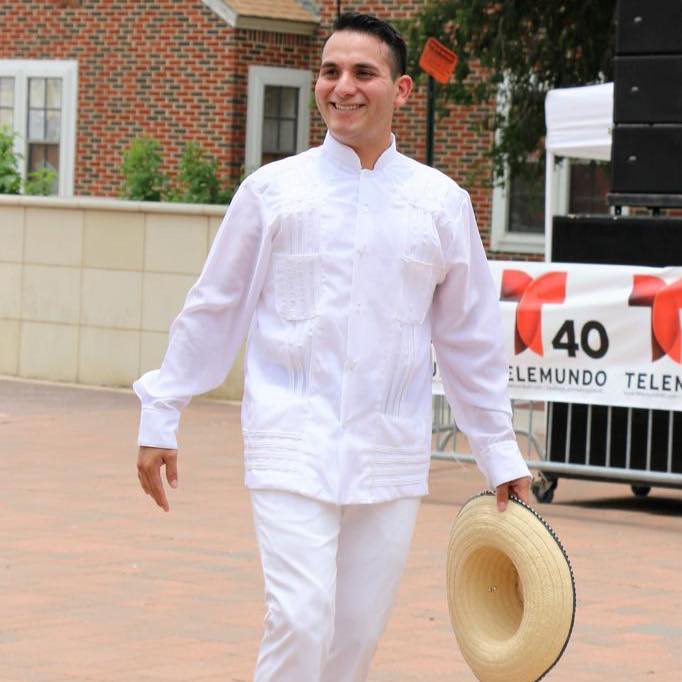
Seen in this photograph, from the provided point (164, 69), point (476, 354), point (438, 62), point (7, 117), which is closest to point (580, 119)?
point (438, 62)

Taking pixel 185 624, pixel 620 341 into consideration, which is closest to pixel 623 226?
pixel 620 341

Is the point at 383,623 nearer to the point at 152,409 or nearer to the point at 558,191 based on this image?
the point at 152,409

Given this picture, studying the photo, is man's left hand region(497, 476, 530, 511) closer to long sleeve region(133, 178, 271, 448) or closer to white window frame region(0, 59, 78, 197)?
long sleeve region(133, 178, 271, 448)

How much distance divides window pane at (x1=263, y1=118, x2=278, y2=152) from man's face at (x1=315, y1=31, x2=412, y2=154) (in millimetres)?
20283

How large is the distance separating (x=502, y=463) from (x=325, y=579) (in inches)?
23.7

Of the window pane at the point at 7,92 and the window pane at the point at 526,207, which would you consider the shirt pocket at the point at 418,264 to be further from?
the window pane at the point at 7,92

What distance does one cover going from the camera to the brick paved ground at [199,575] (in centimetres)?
639

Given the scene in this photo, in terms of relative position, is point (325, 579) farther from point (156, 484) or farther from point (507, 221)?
point (507, 221)

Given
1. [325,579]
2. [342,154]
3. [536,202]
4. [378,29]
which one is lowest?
[325,579]

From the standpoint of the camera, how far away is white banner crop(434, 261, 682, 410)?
10148 mm

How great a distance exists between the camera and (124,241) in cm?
1628

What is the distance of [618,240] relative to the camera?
1068 cm

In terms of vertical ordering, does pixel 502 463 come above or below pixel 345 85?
below

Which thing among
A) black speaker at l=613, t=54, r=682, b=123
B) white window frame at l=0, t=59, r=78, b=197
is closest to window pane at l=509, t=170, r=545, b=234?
white window frame at l=0, t=59, r=78, b=197
